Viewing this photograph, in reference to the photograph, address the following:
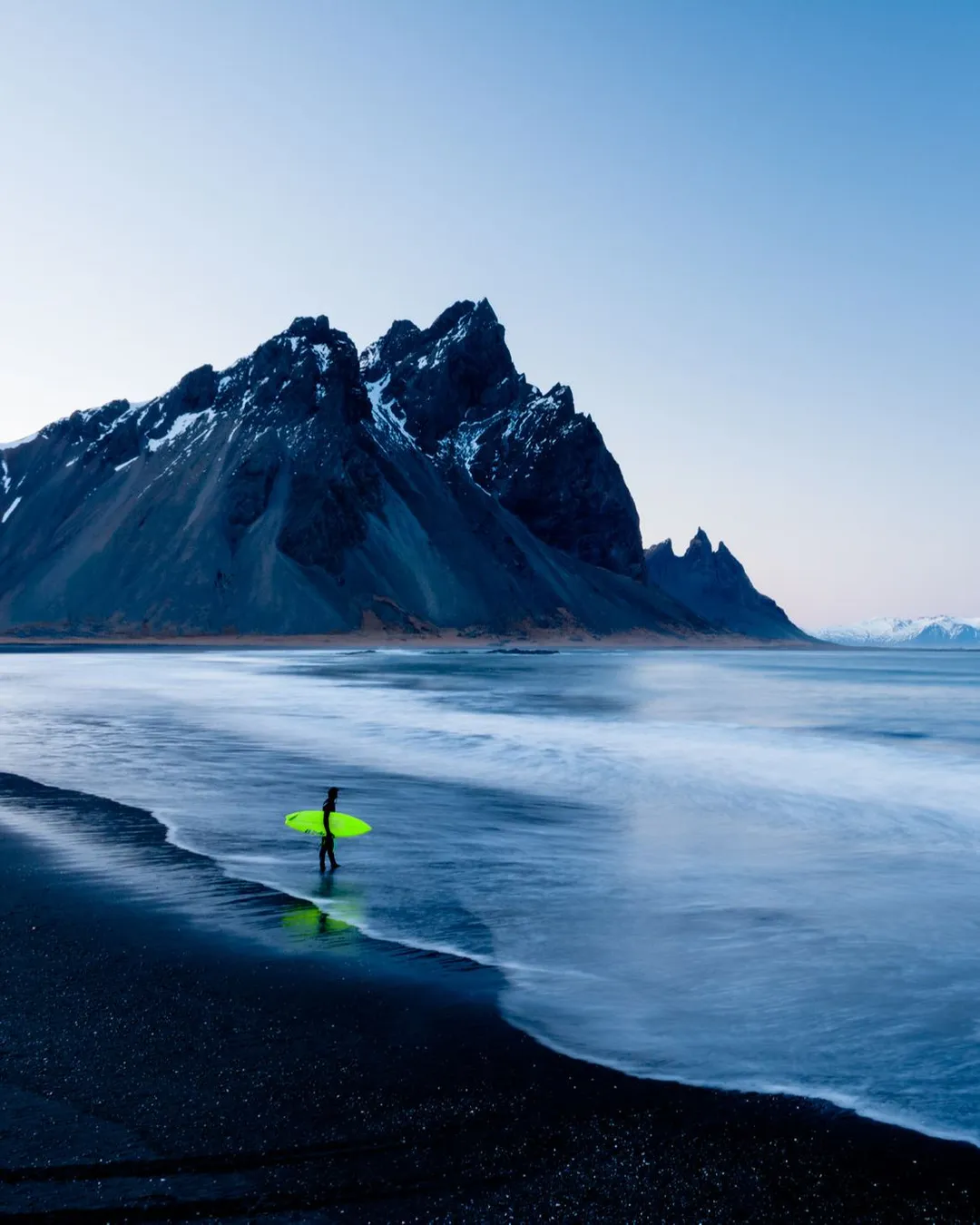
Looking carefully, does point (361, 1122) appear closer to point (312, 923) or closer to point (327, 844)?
point (312, 923)

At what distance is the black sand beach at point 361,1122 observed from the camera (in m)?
4.98

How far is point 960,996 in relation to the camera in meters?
8.39

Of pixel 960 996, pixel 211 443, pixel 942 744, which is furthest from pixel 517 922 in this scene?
pixel 211 443

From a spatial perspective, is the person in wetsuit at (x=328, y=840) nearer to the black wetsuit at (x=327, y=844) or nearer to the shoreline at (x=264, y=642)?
the black wetsuit at (x=327, y=844)

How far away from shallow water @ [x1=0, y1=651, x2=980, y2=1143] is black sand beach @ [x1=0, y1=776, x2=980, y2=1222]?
1.82 feet

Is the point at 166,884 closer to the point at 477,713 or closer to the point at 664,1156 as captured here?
the point at 664,1156

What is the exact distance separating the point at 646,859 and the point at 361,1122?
28.8ft

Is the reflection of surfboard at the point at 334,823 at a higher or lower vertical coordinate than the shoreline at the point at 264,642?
higher

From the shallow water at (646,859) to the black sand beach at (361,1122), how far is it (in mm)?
556

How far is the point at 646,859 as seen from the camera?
13938mm

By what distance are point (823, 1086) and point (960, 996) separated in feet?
8.68

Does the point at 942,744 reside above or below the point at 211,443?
below

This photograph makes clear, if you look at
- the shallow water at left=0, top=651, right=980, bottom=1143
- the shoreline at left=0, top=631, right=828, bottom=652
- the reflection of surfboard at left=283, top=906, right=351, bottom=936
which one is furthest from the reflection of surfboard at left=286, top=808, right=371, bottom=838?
the shoreline at left=0, top=631, right=828, bottom=652

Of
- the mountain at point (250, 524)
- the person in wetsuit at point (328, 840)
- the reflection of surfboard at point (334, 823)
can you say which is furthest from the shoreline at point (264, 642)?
the person in wetsuit at point (328, 840)
